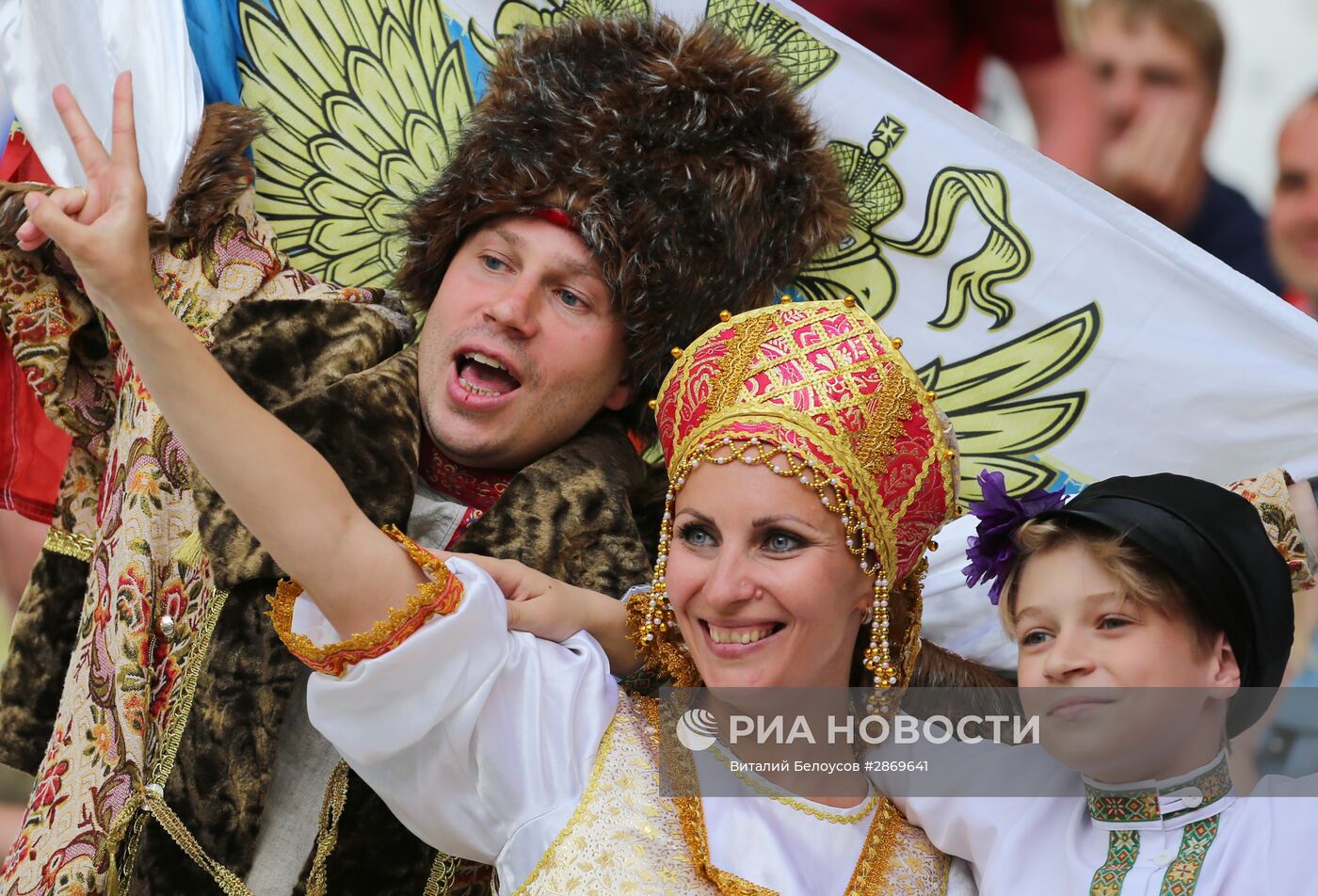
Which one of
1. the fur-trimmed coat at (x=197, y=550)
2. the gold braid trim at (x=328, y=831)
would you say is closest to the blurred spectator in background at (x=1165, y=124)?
the fur-trimmed coat at (x=197, y=550)

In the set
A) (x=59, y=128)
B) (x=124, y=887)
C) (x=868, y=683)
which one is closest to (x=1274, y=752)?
(x=868, y=683)

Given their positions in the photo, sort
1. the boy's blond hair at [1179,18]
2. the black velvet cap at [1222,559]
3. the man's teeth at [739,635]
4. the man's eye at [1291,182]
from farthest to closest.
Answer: the man's eye at [1291,182], the boy's blond hair at [1179,18], the man's teeth at [739,635], the black velvet cap at [1222,559]

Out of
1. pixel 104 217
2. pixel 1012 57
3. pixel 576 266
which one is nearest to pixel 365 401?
pixel 576 266

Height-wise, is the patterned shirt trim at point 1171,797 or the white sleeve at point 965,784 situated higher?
the patterned shirt trim at point 1171,797

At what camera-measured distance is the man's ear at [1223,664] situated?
228 cm

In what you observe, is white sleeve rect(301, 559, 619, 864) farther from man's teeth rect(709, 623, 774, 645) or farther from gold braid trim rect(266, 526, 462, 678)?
man's teeth rect(709, 623, 774, 645)

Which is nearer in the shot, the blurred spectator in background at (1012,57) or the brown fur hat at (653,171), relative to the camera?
the brown fur hat at (653,171)

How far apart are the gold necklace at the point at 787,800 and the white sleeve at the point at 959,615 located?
61 cm

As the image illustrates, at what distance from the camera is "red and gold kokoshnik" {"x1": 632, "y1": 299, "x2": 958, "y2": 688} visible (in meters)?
2.38

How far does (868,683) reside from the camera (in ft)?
8.51

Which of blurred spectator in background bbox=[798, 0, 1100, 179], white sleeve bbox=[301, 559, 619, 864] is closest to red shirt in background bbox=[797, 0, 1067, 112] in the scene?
blurred spectator in background bbox=[798, 0, 1100, 179]

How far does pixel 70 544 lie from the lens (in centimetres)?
319

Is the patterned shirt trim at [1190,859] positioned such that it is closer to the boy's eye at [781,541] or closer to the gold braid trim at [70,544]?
the boy's eye at [781,541]

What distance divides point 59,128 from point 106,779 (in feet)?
4.19
